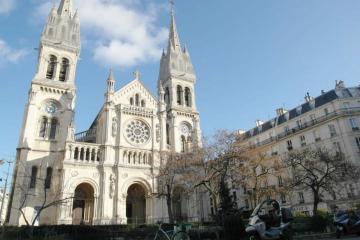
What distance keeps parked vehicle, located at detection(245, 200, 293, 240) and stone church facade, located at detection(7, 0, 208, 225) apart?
932 inches

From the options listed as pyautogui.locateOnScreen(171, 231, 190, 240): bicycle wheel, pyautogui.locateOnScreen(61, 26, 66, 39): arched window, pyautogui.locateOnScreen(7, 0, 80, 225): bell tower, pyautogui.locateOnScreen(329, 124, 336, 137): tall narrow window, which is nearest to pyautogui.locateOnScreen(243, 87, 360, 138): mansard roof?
pyautogui.locateOnScreen(329, 124, 336, 137): tall narrow window

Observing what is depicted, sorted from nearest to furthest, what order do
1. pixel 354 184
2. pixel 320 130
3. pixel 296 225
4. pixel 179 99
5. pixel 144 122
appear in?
pixel 296 225, pixel 354 184, pixel 320 130, pixel 144 122, pixel 179 99

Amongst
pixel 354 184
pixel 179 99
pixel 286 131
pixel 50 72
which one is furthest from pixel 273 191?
pixel 50 72

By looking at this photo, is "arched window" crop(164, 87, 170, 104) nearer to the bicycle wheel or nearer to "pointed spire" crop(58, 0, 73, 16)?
"pointed spire" crop(58, 0, 73, 16)

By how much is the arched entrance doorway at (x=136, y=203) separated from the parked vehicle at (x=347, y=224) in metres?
25.7

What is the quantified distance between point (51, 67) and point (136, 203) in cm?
2158

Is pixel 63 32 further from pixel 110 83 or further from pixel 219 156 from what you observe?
pixel 219 156

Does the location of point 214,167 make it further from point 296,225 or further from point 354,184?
point 354,184

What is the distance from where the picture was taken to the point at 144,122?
3953 centimetres

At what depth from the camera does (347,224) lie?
14.1 metres

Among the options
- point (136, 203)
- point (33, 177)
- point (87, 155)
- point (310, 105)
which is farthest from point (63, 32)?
point (310, 105)

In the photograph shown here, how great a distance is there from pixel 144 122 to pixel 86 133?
852 centimetres

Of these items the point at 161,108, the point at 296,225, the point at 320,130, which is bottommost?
the point at 296,225

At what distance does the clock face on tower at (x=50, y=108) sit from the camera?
3709cm
